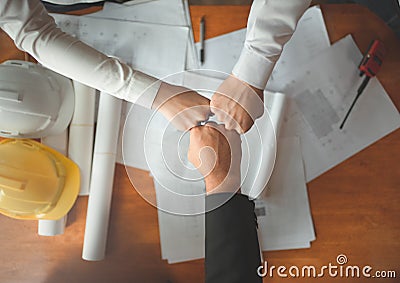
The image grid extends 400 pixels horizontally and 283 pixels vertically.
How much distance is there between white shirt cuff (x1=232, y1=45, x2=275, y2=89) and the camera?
1.96 feet

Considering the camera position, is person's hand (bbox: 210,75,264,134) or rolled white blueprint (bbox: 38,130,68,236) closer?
person's hand (bbox: 210,75,264,134)

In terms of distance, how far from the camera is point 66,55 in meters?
0.58

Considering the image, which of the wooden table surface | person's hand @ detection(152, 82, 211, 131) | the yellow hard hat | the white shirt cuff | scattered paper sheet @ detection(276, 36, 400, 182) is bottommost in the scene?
the wooden table surface

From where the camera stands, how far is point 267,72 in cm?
61

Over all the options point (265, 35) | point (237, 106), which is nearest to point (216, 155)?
point (237, 106)

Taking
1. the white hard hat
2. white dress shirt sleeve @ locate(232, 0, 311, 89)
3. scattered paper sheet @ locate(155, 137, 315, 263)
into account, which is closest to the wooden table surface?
scattered paper sheet @ locate(155, 137, 315, 263)

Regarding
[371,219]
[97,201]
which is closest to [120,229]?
[97,201]

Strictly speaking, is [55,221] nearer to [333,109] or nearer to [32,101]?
[32,101]

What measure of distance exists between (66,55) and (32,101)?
0.33 ft

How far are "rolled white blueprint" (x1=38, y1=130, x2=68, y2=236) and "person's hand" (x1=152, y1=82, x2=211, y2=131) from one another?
0.71 ft

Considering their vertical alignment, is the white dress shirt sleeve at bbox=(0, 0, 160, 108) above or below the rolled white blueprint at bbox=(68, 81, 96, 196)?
above

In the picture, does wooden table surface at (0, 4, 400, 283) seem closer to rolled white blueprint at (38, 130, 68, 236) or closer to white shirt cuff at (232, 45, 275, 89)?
rolled white blueprint at (38, 130, 68, 236)

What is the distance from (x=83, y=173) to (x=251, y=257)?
1.04ft

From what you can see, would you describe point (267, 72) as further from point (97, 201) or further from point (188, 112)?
point (97, 201)
